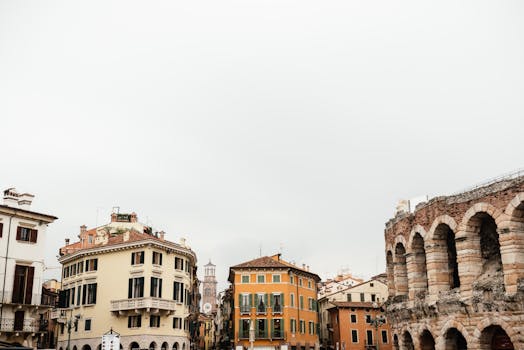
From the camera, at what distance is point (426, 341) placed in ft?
96.6

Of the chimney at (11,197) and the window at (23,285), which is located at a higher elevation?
the chimney at (11,197)

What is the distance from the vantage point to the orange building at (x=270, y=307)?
52.4 meters

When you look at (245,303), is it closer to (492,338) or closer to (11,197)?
(11,197)

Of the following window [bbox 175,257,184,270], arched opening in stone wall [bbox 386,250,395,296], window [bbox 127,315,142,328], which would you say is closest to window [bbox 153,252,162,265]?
window [bbox 175,257,184,270]

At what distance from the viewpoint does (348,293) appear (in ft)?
205

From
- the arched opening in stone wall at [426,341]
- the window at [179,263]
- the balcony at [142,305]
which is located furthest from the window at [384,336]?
the arched opening in stone wall at [426,341]

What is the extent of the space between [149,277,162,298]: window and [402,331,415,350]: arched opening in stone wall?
19538 millimetres

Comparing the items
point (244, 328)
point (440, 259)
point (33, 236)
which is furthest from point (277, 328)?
point (440, 259)

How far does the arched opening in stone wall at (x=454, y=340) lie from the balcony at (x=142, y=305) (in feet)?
74.1

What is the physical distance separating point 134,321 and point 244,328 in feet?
46.5

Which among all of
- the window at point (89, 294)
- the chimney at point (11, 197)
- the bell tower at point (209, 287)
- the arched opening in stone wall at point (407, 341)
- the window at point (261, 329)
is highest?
the bell tower at point (209, 287)

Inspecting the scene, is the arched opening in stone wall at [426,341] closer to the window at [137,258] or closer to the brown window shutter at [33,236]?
the window at [137,258]

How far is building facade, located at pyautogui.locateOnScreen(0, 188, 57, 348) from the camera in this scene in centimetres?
3045

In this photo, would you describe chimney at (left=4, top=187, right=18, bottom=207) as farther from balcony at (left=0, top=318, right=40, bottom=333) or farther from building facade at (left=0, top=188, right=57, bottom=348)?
balcony at (left=0, top=318, right=40, bottom=333)
